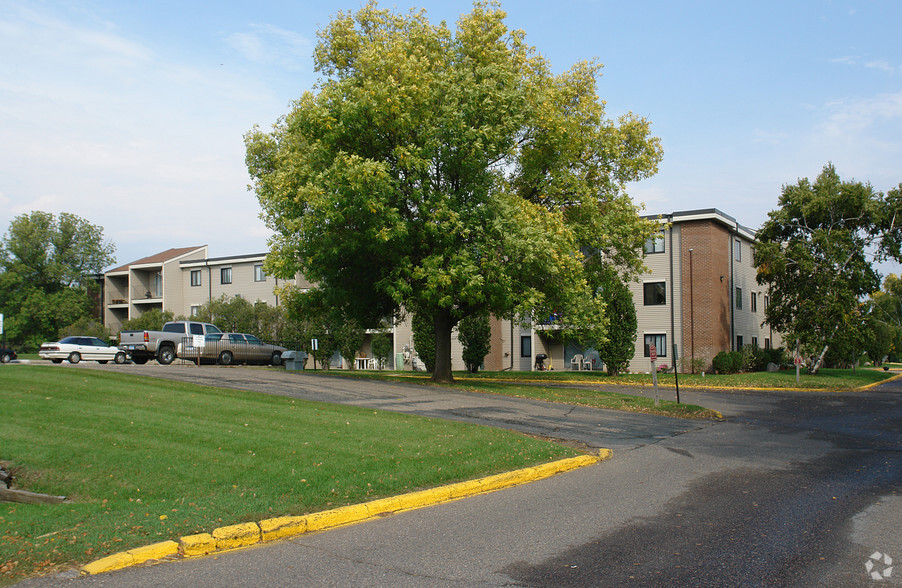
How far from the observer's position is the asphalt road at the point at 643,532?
5539 mm

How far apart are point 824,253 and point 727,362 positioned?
7604 millimetres

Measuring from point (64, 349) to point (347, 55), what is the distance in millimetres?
20126

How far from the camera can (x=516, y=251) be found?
21516mm

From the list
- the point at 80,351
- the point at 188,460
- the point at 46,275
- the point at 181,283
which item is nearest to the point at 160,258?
the point at 181,283

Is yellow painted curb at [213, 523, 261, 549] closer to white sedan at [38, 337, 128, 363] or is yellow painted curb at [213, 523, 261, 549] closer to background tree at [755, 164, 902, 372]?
white sedan at [38, 337, 128, 363]

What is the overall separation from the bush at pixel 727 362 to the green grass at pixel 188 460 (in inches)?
1064

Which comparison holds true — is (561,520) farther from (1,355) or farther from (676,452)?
(1,355)

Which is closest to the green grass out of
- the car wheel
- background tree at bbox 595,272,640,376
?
the car wheel

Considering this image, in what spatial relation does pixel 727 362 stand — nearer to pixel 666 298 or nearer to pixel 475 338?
pixel 666 298

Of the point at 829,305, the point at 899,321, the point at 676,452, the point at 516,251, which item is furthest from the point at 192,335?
the point at 899,321

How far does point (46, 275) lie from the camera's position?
67.4m

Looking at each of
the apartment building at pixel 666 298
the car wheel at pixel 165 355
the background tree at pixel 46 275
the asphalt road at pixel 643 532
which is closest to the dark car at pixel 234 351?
the car wheel at pixel 165 355

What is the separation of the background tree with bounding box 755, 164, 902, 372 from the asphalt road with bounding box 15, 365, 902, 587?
79.6 ft

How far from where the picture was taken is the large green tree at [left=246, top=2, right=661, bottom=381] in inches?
839
